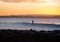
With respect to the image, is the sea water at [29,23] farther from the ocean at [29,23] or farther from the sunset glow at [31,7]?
the sunset glow at [31,7]

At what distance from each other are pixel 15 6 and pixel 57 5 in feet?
2.16

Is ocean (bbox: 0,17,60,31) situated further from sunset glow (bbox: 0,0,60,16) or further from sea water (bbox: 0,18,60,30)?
sunset glow (bbox: 0,0,60,16)

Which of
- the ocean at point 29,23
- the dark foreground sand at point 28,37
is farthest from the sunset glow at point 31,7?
the dark foreground sand at point 28,37

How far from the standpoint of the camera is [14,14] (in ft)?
8.52

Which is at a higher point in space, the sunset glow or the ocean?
the sunset glow

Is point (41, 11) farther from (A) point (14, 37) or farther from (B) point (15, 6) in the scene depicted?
(A) point (14, 37)

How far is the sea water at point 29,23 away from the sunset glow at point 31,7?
0.16m

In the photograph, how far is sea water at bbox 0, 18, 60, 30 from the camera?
105 inches

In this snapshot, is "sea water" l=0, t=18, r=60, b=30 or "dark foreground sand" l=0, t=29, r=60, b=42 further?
"sea water" l=0, t=18, r=60, b=30

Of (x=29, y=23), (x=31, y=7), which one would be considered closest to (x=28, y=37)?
(x=31, y=7)

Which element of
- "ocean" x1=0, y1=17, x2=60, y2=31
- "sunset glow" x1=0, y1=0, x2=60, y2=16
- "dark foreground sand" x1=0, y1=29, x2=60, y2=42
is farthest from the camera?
"ocean" x1=0, y1=17, x2=60, y2=31

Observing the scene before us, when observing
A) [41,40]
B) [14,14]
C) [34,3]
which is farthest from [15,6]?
[41,40]

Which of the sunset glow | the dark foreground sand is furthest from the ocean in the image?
the dark foreground sand

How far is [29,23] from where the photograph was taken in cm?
289
